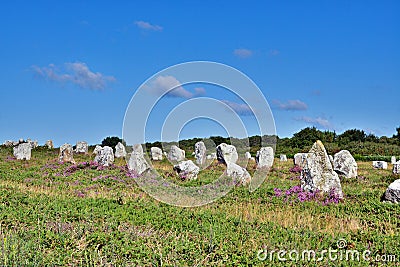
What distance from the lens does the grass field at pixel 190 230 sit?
8648 millimetres

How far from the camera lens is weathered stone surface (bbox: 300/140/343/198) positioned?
16312 mm

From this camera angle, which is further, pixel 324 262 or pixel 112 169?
pixel 112 169

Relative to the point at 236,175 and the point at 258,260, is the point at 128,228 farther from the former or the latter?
the point at 236,175

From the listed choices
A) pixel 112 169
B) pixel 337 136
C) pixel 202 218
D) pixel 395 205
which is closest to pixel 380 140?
pixel 337 136

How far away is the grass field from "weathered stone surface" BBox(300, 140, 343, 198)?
0.77 meters

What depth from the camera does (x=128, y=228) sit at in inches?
423

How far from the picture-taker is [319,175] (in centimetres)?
1669

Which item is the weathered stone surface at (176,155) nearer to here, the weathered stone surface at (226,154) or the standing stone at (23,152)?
the weathered stone surface at (226,154)

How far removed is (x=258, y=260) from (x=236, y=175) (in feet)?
39.8

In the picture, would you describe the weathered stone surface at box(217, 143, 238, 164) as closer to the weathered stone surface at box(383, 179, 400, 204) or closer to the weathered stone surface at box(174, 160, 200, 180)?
the weathered stone surface at box(174, 160, 200, 180)

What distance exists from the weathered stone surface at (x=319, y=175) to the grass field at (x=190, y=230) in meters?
0.77

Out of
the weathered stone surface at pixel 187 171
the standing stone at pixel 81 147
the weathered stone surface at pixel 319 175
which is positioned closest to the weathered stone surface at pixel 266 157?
the weathered stone surface at pixel 187 171

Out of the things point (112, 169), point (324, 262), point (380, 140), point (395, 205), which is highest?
point (380, 140)

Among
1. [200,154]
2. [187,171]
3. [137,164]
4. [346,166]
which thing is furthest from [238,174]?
[200,154]
